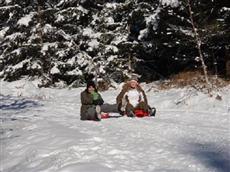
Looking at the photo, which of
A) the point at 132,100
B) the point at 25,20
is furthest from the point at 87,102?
the point at 25,20

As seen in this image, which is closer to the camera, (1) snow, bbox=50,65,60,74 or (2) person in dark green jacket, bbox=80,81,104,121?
(2) person in dark green jacket, bbox=80,81,104,121

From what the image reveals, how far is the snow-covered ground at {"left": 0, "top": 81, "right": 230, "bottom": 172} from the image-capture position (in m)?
8.43

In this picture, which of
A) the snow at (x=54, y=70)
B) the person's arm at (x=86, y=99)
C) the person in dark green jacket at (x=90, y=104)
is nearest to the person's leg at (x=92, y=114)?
the person in dark green jacket at (x=90, y=104)

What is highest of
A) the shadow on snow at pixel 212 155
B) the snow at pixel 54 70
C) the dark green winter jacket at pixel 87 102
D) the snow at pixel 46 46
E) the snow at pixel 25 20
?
the snow at pixel 25 20

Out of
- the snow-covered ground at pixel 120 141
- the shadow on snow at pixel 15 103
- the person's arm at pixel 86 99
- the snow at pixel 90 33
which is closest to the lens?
the snow-covered ground at pixel 120 141

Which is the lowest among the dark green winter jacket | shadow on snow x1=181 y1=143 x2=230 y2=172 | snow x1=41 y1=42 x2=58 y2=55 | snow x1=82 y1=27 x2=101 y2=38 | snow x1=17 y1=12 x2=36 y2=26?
shadow on snow x1=181 y1=143 x2=230 y2=172

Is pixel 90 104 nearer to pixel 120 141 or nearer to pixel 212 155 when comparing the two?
pixel 120 141

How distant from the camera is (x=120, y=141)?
1030 cm

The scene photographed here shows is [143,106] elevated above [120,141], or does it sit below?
above

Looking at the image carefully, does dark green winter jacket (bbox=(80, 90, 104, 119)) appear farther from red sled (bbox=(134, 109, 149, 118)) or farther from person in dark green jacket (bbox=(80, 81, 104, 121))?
red sled (bbox=(134, 109, 149, 118))

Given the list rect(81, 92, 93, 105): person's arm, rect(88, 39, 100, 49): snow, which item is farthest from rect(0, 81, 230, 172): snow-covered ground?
rect(88, 39, 100, 49): snow

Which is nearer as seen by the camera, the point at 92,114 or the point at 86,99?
the point at 92,114

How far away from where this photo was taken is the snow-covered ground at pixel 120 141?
8.43 m

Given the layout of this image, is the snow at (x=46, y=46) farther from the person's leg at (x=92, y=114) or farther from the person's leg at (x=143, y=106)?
the person's leg at (x=92, y=114)
